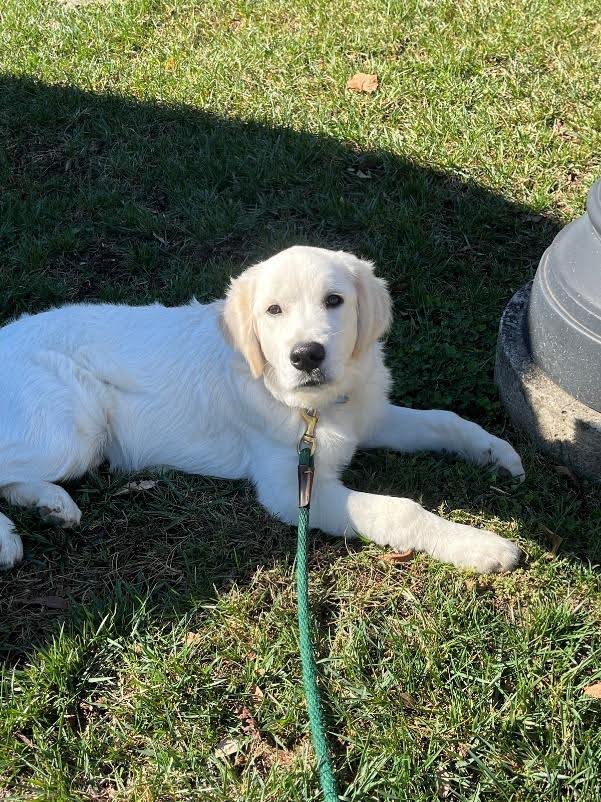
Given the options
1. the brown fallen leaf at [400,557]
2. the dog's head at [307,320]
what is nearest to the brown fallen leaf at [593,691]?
the brown fallen leaf at [400,557]

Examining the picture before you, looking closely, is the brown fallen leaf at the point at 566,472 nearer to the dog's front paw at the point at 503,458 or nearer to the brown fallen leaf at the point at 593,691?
the dog's front paw at the point at 503,458

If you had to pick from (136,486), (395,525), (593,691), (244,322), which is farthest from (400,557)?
(136,486)

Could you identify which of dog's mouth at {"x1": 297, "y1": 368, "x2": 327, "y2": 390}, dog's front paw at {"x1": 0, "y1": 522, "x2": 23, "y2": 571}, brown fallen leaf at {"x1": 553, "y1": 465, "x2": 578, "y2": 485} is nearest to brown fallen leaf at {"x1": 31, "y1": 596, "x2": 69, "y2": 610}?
dog's front paw at {"x1": 0, "y1": 522, "x2": 23, "y2": 571}

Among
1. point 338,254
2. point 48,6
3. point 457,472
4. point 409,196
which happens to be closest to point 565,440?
point 457,472

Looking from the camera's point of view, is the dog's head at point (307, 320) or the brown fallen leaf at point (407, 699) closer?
the brown fallen leaf at point (407, 699)

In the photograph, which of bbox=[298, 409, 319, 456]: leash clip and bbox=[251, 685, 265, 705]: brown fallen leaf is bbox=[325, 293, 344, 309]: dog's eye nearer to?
bbox=[298, 409, 319, 456]: leash clip

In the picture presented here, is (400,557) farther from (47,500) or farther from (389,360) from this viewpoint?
(47,500)
